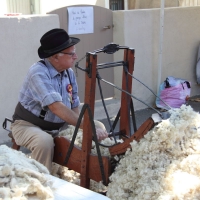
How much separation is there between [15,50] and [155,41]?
2.44m

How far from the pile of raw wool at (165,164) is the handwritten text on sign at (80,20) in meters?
3.15

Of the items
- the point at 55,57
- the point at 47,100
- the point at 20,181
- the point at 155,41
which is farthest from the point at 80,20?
the point at 20,181

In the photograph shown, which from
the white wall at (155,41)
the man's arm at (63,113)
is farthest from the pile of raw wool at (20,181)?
the white wall at (155,41)

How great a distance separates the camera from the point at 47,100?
3.17 meters

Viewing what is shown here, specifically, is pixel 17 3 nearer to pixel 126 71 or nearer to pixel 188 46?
pixel 188 46

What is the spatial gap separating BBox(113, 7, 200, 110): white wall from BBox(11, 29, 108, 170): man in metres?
2.94

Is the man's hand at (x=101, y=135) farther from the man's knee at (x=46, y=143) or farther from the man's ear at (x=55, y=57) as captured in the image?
the man's ear at (x=55, y=57)

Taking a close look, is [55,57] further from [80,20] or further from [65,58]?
[80,20]

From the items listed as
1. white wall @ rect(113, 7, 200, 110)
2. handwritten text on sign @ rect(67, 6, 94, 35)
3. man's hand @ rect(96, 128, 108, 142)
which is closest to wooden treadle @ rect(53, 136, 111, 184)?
man's hand @ rect(96, 128, 108, 142)

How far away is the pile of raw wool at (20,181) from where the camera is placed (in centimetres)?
189

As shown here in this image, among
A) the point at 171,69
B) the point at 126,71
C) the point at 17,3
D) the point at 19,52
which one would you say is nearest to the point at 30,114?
the point at 126,71

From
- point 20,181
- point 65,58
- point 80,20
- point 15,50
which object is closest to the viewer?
point 20,181

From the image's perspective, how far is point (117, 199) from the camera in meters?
2.87

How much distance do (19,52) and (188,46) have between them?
3.20 m
